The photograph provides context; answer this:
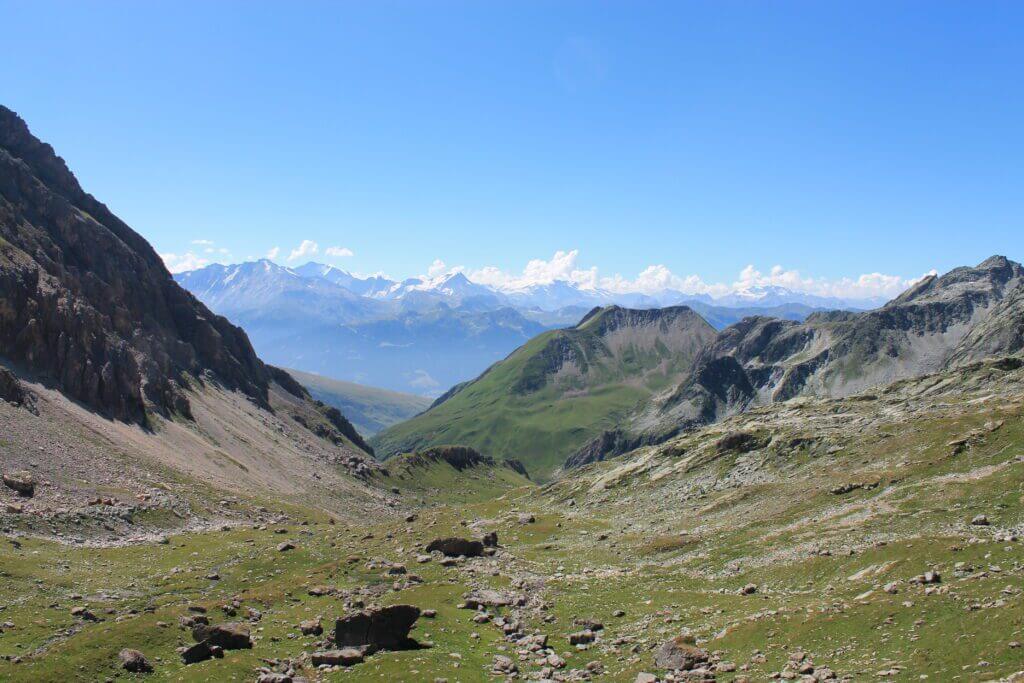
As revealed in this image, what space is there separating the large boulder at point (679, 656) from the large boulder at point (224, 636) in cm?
2507

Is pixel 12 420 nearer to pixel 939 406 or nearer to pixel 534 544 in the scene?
pixel 534 544

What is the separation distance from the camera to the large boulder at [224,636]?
4209 cm

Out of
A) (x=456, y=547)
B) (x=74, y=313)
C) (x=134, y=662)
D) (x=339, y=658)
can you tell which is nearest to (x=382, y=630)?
(x=339, y=658)

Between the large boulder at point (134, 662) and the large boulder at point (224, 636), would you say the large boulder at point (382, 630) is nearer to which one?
the large boulder at point (224, 636)

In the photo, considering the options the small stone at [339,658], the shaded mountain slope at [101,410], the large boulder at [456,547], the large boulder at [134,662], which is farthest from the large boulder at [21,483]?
the small stone at [339,658]

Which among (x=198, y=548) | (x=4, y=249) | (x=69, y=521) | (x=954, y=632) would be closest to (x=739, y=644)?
(x=954, y=632)

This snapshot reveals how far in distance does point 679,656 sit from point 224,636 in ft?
89.3

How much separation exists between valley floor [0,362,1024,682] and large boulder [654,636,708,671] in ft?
3.08

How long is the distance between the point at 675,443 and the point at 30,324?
125496mm

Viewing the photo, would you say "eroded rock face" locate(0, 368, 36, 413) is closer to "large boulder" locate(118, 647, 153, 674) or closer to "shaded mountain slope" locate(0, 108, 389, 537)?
"shaded mountain slope" locate(0, 108, 389, 537)

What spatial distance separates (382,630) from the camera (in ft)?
138

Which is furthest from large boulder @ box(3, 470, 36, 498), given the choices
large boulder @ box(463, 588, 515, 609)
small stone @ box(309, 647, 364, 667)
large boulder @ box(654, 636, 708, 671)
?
large boulder @ box(654, 636, 708, 671)

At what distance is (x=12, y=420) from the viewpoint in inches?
4183

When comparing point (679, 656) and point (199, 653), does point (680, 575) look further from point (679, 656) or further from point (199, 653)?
point (199, 653)
